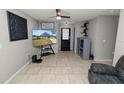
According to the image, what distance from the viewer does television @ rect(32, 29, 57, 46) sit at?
5.44 m

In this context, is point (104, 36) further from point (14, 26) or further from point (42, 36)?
point (14, 26)

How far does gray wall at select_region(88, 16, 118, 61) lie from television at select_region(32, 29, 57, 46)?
2.59m

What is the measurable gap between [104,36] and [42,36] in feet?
11.1

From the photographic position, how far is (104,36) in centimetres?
503

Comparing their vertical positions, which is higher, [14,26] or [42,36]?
[14,26]

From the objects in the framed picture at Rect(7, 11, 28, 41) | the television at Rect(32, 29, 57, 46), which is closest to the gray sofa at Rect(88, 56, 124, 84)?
the framed picture at Rect(7, 11, 28, 41)

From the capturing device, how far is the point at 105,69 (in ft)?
8.47

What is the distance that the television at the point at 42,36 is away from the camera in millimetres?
5445

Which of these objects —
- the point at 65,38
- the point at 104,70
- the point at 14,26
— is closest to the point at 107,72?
the point at 104,70

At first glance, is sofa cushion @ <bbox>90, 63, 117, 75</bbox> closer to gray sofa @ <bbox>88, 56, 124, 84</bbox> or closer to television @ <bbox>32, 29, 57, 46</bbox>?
gray sofa @ <bbox>88, 56, 124, 84</bbox>

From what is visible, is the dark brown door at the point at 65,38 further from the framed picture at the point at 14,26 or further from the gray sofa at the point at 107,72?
the gray sofa at the point at 107,72
